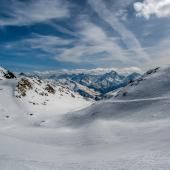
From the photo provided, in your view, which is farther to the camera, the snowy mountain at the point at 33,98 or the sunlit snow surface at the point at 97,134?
the snowy mountain at the point at 33,98

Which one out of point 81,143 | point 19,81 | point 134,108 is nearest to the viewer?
point 81,143

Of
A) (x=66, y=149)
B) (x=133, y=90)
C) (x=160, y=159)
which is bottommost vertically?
(x=66, y=149)

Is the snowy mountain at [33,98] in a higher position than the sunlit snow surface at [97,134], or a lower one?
higher

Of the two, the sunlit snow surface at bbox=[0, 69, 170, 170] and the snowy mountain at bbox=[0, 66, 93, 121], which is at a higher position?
the snowy mountain at bbox=[0, 66, 93, 121]

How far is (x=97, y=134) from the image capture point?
115ft

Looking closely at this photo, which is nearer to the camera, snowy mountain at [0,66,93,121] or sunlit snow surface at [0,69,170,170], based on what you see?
sunlit snow surface at [0,69,170,170]

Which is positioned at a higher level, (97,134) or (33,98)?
(33,98)

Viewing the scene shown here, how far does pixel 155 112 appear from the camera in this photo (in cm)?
3881

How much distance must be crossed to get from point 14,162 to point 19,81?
180ft

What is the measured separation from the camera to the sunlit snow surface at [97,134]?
20578mm

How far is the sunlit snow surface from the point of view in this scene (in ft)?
67.5

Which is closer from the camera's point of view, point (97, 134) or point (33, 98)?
point (97, 134)

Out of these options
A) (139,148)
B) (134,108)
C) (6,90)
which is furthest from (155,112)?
(6,90)

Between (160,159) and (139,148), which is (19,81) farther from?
(160,159)
